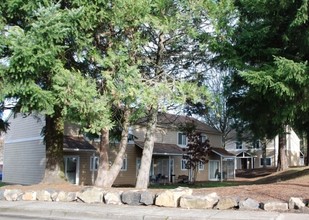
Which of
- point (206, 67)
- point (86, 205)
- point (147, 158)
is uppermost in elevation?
point (206, 67)

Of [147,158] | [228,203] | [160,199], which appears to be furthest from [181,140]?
[228,203]

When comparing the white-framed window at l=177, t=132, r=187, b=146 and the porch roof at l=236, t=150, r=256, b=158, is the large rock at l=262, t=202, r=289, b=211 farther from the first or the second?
the porch roof at l=236, t=150, r=256, b=158

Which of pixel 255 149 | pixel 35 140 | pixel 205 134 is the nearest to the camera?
pixel 35 140

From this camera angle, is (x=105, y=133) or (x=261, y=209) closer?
(x=261, y=209)

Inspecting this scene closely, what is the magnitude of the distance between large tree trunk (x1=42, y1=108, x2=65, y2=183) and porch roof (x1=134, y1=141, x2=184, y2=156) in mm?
15436

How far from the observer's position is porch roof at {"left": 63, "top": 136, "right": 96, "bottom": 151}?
101 feet

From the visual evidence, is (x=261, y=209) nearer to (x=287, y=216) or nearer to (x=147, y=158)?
(x=287, y=216)

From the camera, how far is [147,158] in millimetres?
20500

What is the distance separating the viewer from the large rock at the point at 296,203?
12.4 m

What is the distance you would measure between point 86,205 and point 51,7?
712 centimetres

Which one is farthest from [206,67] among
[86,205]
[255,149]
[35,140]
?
[255,149]

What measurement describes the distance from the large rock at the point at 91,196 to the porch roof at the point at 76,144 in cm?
1510

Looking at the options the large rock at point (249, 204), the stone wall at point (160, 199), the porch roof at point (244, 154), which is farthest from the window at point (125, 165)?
the porch roof at point (244, 154)

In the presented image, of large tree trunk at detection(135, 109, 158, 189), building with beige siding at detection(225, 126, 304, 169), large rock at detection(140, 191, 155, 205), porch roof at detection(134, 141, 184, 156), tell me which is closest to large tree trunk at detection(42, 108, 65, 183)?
large tree trunk at detection(135, 109, 158, 189)
